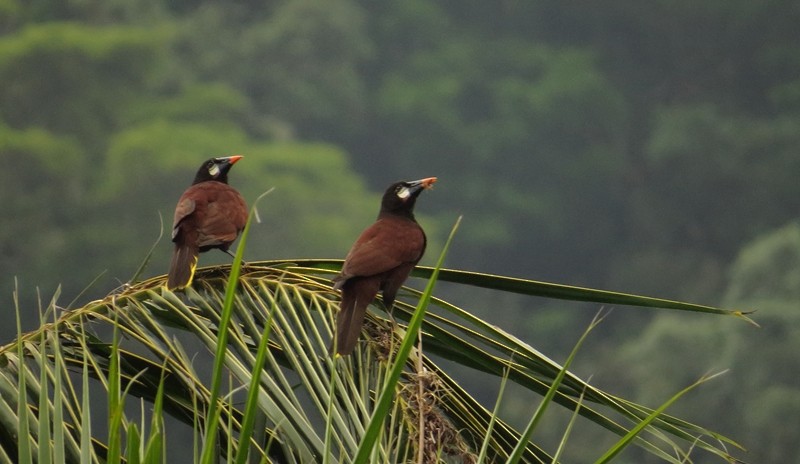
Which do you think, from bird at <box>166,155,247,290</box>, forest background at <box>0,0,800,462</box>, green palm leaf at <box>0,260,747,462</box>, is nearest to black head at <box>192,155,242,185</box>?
bird at <box>166,155,247,290</box>

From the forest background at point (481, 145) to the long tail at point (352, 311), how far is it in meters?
17.6

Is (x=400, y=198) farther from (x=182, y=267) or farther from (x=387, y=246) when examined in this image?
(x=182, y=267)

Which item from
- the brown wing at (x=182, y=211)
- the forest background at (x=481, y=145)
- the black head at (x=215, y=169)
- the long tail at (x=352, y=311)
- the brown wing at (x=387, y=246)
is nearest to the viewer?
the long tail at (x=352, y=311)

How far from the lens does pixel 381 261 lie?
132 inches

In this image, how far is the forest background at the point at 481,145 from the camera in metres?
25.4

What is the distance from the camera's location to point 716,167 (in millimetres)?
37000

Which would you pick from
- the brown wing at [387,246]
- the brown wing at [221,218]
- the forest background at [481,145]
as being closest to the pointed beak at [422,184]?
the brown wing at [387,246]

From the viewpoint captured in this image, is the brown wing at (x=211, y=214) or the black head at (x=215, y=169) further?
the black head at (x=215, y=169)

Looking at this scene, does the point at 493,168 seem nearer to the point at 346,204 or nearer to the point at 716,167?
the point at 716,167

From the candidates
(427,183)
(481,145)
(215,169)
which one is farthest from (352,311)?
(481,145)

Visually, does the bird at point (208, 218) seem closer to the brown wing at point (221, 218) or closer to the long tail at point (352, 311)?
the brown wing at point (221, 218)

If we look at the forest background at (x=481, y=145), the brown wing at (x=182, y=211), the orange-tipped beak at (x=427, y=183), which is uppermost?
the orange-tipped beak at (x=427, y=183)

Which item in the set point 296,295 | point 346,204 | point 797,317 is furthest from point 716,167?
point 296,295

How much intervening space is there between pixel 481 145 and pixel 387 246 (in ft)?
127
